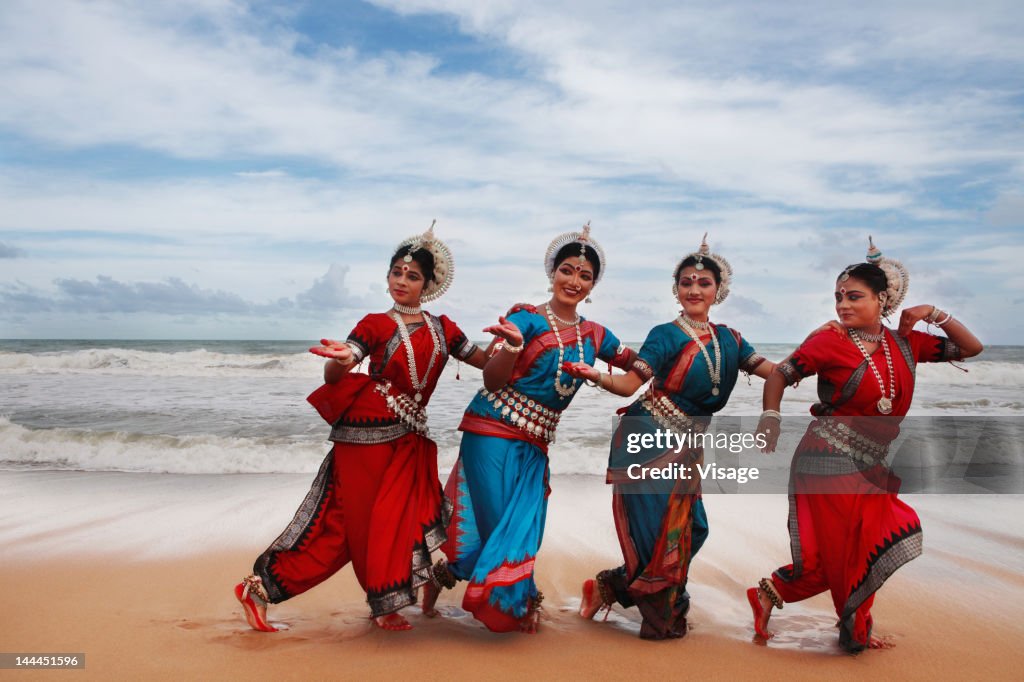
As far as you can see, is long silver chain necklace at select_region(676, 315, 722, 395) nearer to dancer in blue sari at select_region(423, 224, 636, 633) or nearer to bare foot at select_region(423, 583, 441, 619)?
dancer in blue sari at select_region(423, 224, 636, 633)

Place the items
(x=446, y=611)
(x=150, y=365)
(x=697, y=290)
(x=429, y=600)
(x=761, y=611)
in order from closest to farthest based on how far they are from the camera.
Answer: (x=761, y=611) < (x=697, y=290) < (x=429, y=600) < (x=446, y=611) < (x=150, y=365)

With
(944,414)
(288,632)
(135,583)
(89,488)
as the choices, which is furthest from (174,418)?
(944,414)

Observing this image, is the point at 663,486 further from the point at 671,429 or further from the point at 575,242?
the point at 575,242

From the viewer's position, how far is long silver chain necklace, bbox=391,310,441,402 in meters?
4.11

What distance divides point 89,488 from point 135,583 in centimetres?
321

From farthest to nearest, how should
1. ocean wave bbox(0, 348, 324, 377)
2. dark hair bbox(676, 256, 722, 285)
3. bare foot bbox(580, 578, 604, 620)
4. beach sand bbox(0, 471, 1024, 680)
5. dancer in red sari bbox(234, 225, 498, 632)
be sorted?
ocean wave bbox(0, 348, 324, 377) < bare foot bbox(580, 578, 604, 620) < dark hair bbox(676, 256, 722, 285) < dancer in red sari bbox(234, 225, 498, 632) < beach sand bbox(0, 471, 1024, 680)

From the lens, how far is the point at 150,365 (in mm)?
19453

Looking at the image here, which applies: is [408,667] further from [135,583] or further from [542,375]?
[135,583]

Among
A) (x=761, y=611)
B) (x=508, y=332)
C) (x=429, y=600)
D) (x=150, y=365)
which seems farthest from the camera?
(x=150, y=365)

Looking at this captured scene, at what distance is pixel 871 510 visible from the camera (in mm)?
3912

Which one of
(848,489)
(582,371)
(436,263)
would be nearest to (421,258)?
(436,263)

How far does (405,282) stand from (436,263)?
23cm

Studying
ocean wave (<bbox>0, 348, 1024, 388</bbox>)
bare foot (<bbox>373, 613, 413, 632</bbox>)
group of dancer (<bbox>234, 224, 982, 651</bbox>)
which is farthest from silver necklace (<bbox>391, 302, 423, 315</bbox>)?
ocean wave (<bbox>0, 348, 1024, 388</bbox>)

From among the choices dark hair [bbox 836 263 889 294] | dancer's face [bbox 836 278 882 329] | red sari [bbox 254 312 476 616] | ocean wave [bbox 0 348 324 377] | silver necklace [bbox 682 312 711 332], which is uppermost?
dark hair [bbox 836 263 889 294]
